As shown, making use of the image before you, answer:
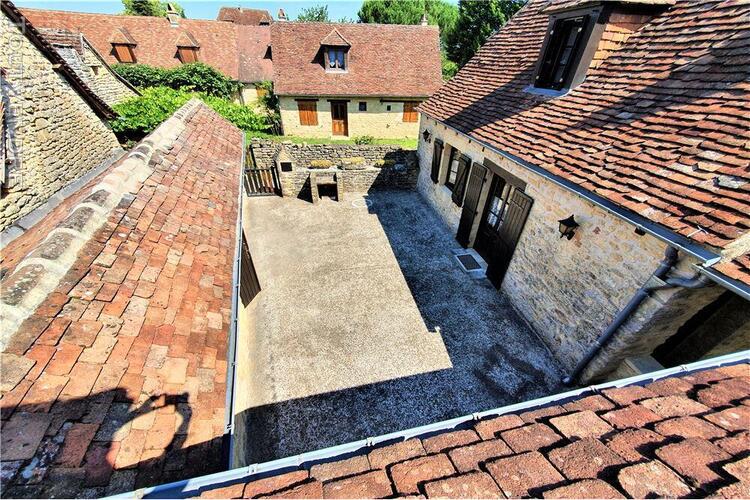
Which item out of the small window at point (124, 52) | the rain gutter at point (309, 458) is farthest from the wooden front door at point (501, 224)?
the small window at point (124, 52)

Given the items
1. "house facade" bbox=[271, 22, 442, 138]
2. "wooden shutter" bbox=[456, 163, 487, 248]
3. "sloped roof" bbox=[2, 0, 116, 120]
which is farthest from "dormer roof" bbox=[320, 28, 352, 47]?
"wooden shutter" bbox=[456, 163, 487, 248]

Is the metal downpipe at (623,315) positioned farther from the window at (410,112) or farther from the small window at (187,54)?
the small window at (187,54)

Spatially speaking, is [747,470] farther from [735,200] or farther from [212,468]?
[212,468]

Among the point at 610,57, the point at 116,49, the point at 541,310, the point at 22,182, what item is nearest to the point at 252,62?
the point at 116,49

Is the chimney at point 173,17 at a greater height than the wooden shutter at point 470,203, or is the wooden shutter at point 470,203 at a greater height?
the chimney at point 173,17

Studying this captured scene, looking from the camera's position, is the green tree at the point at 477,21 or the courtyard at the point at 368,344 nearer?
the courtyard at the point at 368,344

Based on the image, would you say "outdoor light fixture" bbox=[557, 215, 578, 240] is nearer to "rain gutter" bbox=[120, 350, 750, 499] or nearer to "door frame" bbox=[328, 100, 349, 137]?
"rain gutter" bbox=[120, 350, 750, 499]
